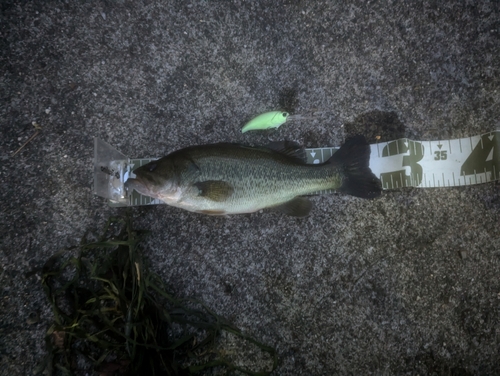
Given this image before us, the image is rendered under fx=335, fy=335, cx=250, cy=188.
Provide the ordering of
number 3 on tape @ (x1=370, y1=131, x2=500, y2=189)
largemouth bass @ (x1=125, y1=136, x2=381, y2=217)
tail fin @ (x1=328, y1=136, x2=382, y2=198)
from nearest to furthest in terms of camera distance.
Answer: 1. largemouth bass @ (x1=125, y1=136, x2=381, y2=217)
2. tail fin @ (x1=328, y1=136, x2=382, y2=198)
3. number 3 on tape @ (x1=370, y1=131, x2=500, y2=189)

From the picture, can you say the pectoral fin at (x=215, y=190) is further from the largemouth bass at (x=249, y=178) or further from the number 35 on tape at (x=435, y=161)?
the number 35 on tape at (x=435, y=161)

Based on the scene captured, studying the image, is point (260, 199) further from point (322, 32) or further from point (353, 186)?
point (322, 32)

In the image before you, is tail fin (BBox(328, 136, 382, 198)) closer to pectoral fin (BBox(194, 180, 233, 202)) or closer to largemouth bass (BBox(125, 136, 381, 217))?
largemouth bass (BBox(125, 136, 381, 217))

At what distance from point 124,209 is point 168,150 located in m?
0.64

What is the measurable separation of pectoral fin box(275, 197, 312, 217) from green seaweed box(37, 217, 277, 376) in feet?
3.37

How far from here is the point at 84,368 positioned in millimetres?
2752

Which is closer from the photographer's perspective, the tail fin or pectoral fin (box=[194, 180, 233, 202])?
pectoral fin (box=[194, 180, 233, 202])

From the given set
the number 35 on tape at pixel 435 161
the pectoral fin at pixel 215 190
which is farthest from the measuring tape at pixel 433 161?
the pectoral fin at pixel 215 190

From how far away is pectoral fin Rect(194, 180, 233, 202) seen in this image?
2.60m

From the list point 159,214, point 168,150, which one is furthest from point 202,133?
point 159,214

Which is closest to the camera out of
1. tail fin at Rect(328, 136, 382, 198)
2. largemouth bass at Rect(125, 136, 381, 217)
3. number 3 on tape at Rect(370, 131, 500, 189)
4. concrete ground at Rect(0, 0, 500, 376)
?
largemouth bass at Rect(125, 136, 381, 217)

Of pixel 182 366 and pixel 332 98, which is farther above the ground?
pixel 332 98

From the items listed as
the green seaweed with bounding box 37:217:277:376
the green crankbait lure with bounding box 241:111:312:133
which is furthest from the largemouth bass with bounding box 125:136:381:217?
the green seaweed with bounding box 37:217:277:376

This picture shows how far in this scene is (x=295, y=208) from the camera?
2.82m
